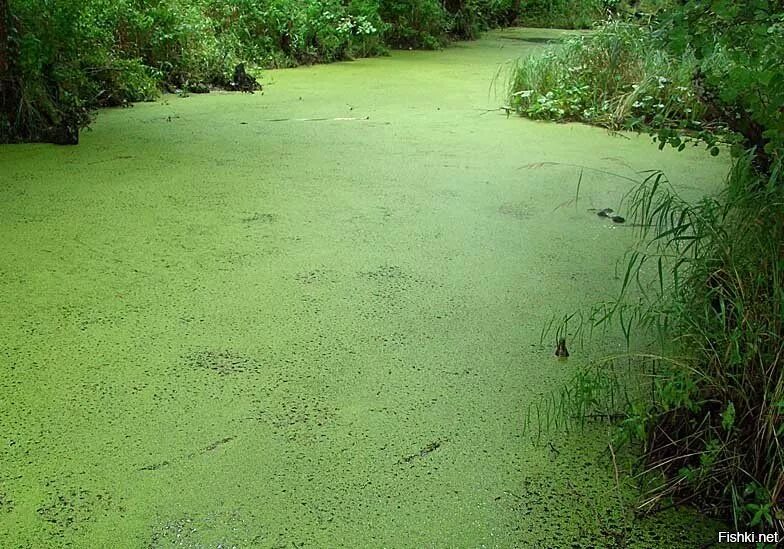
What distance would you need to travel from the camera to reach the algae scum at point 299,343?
3.24ft

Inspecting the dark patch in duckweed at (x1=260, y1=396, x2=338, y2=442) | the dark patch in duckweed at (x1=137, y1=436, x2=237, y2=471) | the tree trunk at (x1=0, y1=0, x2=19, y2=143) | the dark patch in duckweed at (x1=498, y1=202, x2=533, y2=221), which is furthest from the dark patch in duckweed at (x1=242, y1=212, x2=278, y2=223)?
the tree trunk at (x1=0, y1=0, x2=19, y2=143)

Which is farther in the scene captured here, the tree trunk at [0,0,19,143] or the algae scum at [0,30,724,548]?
the tree trunk at [0,0,19,143]

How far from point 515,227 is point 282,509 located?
1301mm

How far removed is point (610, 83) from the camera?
3652mm

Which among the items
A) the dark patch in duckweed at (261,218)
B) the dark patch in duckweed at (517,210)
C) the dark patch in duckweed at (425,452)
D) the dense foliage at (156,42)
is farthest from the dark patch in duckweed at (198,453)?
the dense foliage at (156,42)

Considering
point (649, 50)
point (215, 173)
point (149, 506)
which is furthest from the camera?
point (649, 50)

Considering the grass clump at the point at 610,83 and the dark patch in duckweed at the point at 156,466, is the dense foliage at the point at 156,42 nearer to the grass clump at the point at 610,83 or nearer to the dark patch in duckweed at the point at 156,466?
the grass clump at the point at 610,83

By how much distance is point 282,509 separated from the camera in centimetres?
99

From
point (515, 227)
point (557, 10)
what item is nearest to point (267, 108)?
point (515, 227)

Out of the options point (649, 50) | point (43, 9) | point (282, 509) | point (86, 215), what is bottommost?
point (282, 509)

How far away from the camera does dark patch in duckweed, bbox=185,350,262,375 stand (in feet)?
4.37

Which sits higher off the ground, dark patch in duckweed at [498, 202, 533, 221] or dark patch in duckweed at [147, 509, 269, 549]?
dark patch in duckweed at [498, 202, 533, 221]

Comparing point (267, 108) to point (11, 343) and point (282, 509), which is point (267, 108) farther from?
point (282, 509)

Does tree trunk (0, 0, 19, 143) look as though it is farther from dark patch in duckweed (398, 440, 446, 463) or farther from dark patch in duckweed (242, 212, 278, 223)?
Result: dark patch in duckweed (398, 440, 446, 463)
